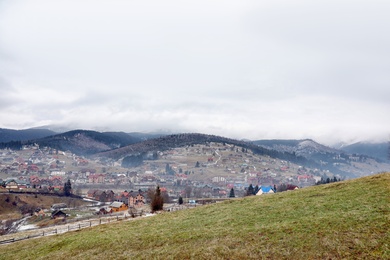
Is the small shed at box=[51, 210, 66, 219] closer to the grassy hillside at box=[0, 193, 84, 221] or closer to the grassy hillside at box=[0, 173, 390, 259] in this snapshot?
the grassy hillside at box=[0, 193, 84, 221]

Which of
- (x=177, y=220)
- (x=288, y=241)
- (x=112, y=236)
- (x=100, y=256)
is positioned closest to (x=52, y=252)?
(x=112, y=236)

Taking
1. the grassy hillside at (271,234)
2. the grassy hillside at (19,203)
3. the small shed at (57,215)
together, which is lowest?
the grassy hillside at (19,203)

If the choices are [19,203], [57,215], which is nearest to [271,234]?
[57,215]

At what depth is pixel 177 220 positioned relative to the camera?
38875mm

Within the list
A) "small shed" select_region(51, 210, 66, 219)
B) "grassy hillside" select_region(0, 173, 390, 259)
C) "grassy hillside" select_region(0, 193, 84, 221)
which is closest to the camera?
"grassy hillside" select_region(0, 173, 390, 259)

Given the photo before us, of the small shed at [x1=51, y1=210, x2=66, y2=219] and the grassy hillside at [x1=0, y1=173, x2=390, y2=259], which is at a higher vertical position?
the grassy hillside at [x1=0, y1=173, x2=390, y2=259]

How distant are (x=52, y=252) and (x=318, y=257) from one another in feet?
85.8

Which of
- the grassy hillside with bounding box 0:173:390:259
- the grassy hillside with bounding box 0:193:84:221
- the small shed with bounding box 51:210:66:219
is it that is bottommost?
the grassy hillside with bounding box 0:193:84:221

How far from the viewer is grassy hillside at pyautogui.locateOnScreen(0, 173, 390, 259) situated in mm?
20453

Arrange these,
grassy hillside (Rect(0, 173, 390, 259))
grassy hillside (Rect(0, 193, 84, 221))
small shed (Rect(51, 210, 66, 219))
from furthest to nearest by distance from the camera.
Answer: grassy hillside (Rect(0, 193, 84, 221)), small shed (Rect(51, 210, 66, 219)), grassy hillside (Rect(0, 173, 390, 259))

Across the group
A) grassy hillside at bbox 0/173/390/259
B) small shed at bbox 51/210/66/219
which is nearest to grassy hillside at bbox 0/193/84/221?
small shed at bbox 51/210/66/219

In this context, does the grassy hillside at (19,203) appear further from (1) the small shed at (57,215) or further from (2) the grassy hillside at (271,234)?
(2) the grassy hillside at (271,234)

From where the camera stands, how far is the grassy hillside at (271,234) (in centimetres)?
2045

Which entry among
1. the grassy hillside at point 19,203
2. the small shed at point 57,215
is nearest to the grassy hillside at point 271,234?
the small shed at point 57,215
